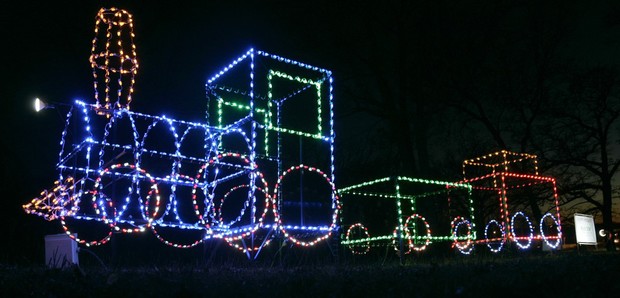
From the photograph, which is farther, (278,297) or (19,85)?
(19,85)

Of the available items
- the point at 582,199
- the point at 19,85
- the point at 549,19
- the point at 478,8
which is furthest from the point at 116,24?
the point at 582,199

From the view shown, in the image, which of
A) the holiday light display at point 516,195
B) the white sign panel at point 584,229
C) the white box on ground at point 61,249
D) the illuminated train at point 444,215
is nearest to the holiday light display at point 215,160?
the white box on ground at point 61,249

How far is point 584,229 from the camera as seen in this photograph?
11727 millimetres

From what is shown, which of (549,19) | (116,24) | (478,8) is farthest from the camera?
(549,19)

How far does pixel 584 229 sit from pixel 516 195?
390 centimetres

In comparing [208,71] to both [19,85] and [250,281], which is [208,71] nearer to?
[19,85]

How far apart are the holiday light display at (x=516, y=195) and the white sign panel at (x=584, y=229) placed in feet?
1.36

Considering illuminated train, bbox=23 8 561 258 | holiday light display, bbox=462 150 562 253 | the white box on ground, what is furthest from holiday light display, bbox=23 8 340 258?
holiday light display, bbox=462 150 562 253

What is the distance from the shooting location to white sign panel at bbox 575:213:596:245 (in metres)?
11.5

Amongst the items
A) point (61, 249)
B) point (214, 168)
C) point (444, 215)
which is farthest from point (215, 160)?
point (444, 215)

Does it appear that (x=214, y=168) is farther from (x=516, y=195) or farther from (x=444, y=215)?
(x=516, y=195)

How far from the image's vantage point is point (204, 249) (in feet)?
27.7

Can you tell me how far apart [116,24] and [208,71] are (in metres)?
3.07

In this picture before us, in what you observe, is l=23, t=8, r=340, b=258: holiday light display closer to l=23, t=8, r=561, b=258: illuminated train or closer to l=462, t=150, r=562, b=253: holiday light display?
l=23, t=8, r=561, b=258: illuminated train
